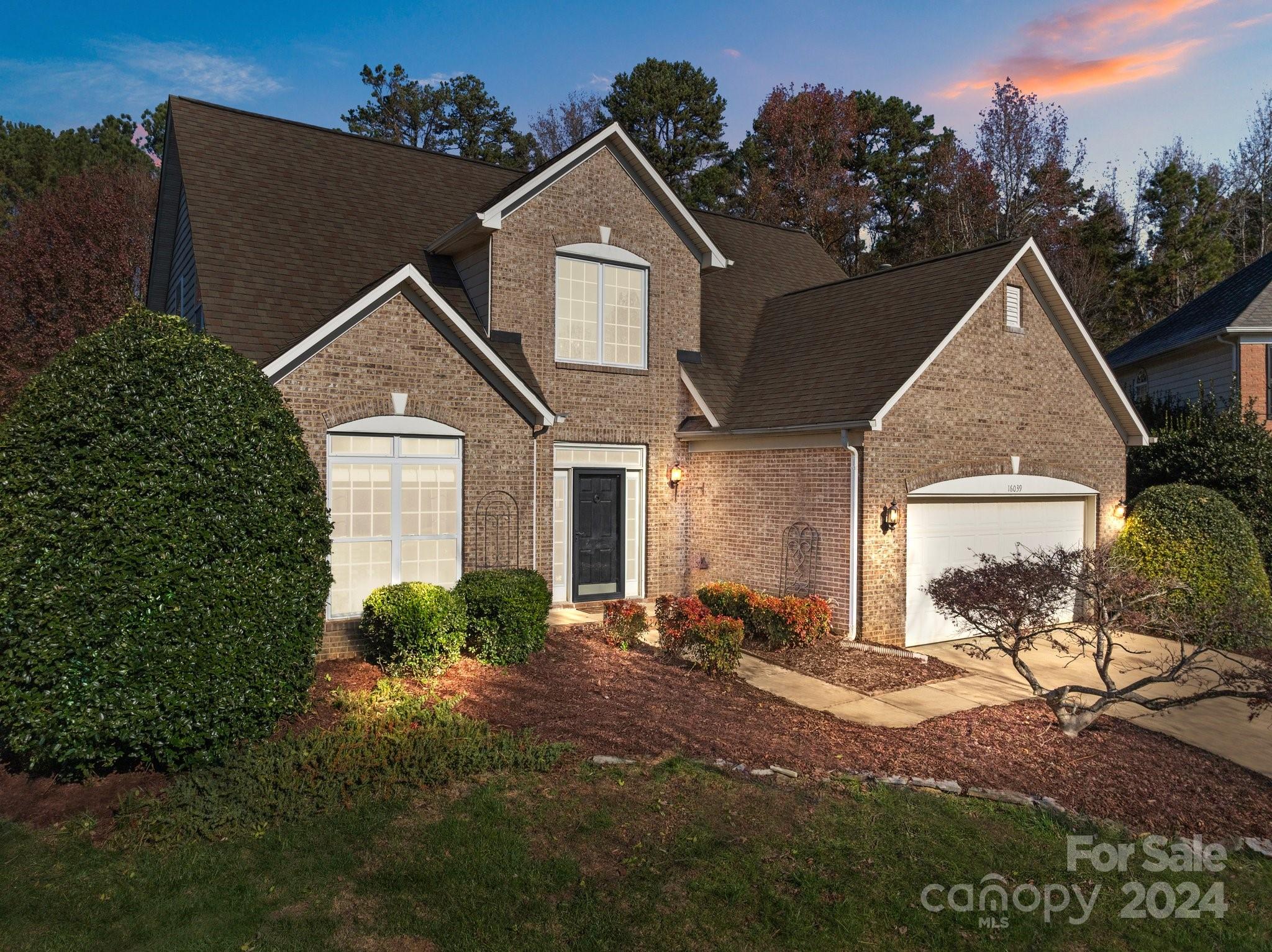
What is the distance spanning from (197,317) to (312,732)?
7484 mm

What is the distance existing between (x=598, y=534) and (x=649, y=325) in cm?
351

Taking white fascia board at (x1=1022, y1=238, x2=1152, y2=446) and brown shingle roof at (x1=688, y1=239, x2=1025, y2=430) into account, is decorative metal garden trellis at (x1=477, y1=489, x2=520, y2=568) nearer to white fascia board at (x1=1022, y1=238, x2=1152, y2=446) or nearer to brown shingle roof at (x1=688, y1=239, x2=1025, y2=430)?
brown shingle roof at (x1=688, y1=239, x2=1025, y2=430)

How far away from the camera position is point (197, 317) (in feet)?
38.5

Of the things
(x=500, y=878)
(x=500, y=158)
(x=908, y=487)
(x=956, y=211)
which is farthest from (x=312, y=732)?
(x=500, y=158)

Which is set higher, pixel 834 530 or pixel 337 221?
pixel 337 221

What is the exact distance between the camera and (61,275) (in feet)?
84.2

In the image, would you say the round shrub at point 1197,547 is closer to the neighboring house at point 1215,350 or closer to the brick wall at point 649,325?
the neighboring house at point 1215,350

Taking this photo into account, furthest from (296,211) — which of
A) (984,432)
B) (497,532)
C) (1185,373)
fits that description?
(1185,373)

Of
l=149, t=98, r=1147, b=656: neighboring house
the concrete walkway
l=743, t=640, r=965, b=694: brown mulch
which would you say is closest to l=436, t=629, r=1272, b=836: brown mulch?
the concrete walkway

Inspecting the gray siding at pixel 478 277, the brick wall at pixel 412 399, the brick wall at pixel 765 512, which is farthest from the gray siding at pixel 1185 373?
the brick wall at pixel 412 399

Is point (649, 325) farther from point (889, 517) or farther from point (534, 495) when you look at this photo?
point (889, 517)

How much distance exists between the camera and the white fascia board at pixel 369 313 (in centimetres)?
955

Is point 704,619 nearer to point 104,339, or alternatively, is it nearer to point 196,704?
point 196,704

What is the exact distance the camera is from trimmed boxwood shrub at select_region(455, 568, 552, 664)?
9531 millimetres
